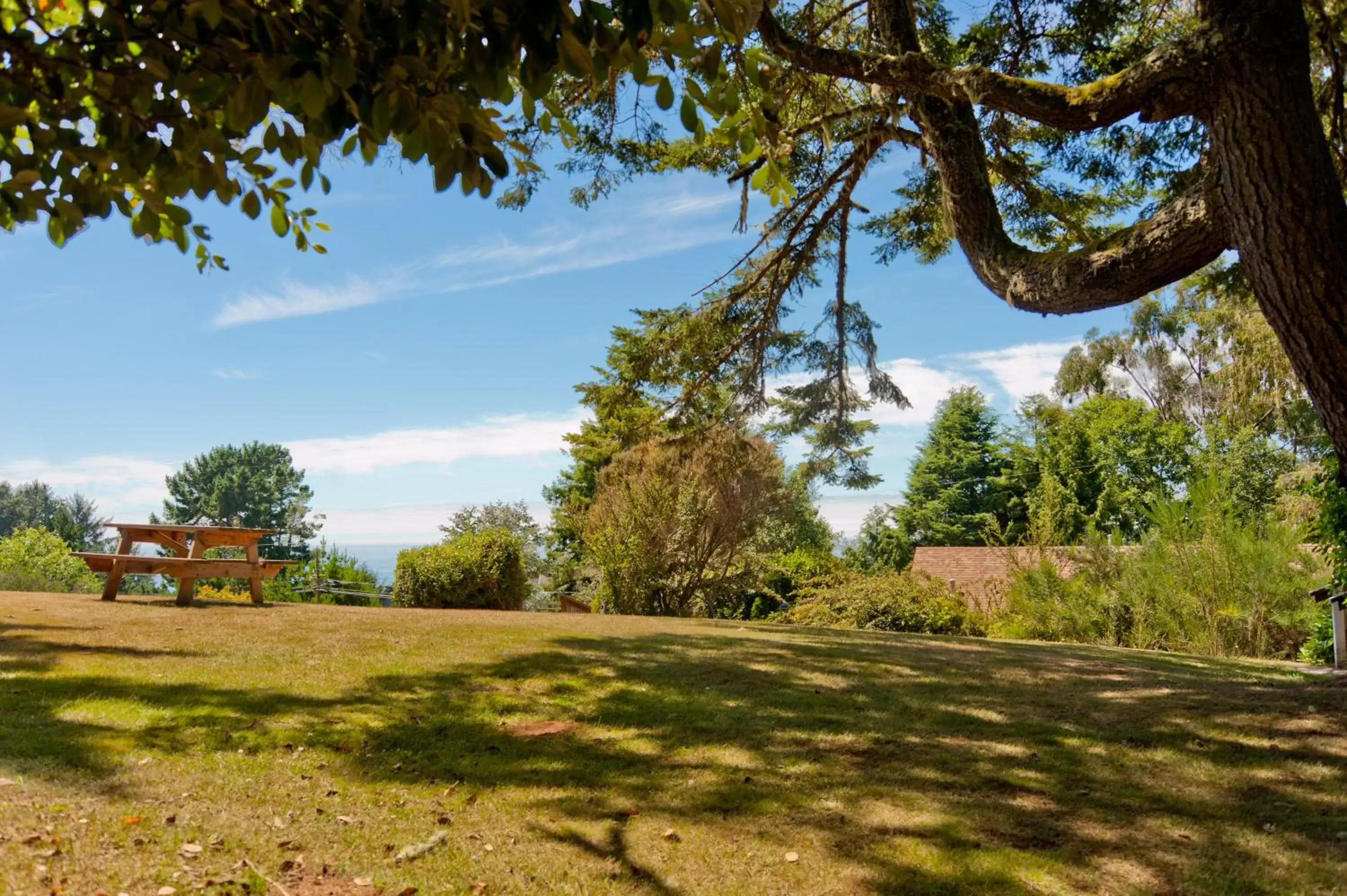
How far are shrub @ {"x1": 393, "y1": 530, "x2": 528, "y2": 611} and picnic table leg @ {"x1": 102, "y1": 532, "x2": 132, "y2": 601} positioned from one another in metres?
4.33

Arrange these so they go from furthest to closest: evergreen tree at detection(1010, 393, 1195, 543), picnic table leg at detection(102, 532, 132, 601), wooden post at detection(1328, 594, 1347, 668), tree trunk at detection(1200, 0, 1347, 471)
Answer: evergreen tree at detection(1010, 393, 1195, 543) < picnic table leg at detection(102, 532, 132, 601) < wooden post at detection(1328, 594, 1347, 668) < tree trunk at detection(1200, 0, 1347, 471)

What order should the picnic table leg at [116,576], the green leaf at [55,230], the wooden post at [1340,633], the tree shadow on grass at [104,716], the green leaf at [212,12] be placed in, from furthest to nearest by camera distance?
the picnic table leg at [116,576]
the wooden post at [1340,633]
the tree shadow on grass at [104,716]
the green leaf at [55,230]
the green leaf at [212,12]

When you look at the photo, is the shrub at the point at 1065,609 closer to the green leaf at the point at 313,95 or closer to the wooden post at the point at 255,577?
the wooden post at the point at 255,577

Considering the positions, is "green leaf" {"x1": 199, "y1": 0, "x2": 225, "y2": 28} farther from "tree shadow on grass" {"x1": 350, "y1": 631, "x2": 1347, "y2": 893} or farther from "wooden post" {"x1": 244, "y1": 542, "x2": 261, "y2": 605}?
"wooden post" {"x1": 244, "y1": 542, "x2": 261, "y2": 605}

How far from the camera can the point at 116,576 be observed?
1000 cm

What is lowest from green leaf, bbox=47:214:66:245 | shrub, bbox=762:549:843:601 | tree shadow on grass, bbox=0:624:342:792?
tree shadow on grass, bbox=0:624:342:792

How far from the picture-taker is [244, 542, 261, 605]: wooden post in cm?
1015

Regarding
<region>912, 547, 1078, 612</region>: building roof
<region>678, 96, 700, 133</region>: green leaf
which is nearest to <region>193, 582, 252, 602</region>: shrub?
<region>912, 547, 1078, 612</region>: building roof

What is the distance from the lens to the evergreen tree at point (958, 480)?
127 ft

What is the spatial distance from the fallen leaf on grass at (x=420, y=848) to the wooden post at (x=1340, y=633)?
9033mm

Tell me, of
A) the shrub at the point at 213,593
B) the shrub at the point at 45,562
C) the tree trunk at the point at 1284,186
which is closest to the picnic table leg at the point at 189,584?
the shrub at the point at 213,593

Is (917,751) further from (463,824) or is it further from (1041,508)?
(1041,508)

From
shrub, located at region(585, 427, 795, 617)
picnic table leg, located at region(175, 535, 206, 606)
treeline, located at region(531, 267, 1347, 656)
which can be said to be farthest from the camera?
shrub, located at region(585, 427, 795, 617)

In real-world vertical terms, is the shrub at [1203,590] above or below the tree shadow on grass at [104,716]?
above
